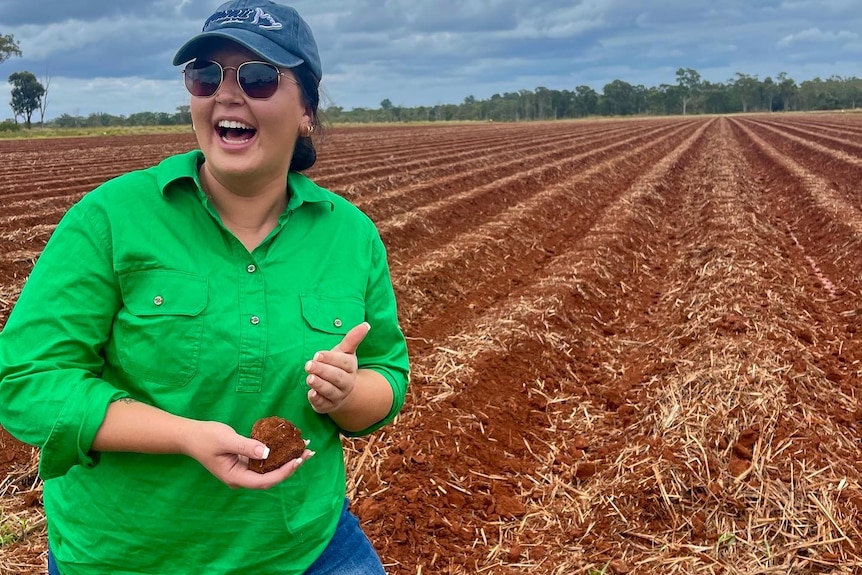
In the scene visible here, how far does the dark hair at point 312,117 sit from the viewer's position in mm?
1985

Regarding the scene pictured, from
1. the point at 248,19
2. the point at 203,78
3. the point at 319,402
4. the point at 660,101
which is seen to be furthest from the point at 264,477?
the point at 660,101

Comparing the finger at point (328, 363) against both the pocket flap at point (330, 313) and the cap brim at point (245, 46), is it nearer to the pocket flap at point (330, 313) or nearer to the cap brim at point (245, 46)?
the pocket flap at point (330, 313)

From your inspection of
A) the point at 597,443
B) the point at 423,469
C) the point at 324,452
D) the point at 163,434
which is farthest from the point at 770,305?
the point at 163,434

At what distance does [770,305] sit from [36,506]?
6.47 metres

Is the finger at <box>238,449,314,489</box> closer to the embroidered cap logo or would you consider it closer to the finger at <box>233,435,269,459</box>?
the finger at <box>233,435,269,459</box>

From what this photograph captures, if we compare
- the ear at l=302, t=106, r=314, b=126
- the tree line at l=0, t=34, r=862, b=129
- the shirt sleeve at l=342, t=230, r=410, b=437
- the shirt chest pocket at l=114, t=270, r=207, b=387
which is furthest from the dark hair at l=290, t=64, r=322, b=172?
the tree line at l=0, t=34, r=862, b=129

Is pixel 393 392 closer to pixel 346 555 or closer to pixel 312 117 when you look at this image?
pixel 346 555

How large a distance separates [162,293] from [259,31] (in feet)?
2.27

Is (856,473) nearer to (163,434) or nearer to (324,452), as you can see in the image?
(324,452)

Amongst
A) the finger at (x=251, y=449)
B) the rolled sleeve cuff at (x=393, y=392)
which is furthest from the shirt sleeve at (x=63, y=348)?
the rolled sleeve cuff at (x=393, y=392)

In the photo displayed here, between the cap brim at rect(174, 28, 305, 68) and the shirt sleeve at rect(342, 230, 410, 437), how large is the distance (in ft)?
1.82

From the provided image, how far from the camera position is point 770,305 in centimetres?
730

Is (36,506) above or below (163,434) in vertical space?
below

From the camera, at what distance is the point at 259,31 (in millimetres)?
1851
